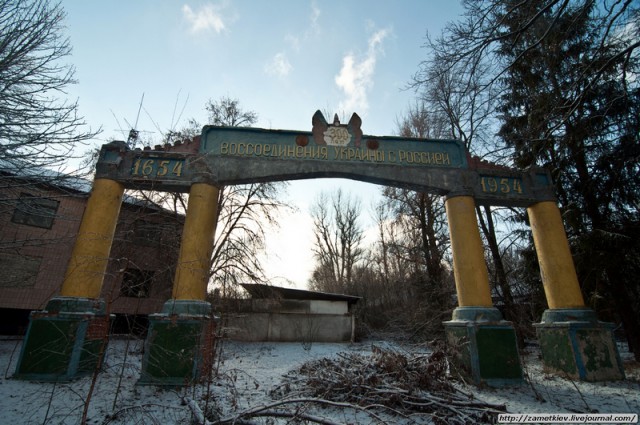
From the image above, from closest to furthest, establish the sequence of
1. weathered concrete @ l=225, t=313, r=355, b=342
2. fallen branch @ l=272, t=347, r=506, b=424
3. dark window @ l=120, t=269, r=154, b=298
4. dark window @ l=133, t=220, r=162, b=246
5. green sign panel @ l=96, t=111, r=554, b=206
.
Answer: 1. dark window @ l=120, t=269, r=154, b=298
2. fallen branch @ l=272, t=347, r=506, b=424
3. green sign panel @ l=96, t=111, r=554, b=206
4. dark window @ l=133, t=220, r=162, b=246
5. weathered concrete @ l=225, t=313, r=355, b=342

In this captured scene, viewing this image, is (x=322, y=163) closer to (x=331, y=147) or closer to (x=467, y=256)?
(x=331, y=147)

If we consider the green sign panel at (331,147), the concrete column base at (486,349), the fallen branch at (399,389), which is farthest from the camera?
the green sign panel at (331,147)

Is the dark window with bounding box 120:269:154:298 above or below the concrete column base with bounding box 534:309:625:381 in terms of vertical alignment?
above

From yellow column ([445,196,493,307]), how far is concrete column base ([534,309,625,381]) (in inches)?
62.9

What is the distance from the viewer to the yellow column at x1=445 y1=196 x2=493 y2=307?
6.94 m

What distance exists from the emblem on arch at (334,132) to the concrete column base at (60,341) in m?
5.94

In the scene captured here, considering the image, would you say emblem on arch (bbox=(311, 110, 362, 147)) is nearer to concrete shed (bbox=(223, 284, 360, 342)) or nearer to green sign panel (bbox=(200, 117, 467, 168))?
green sign panel (bbox=(200, 117, 467, 168))

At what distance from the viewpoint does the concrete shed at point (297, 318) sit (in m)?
17.4

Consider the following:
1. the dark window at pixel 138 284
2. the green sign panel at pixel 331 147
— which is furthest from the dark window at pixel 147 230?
the green sign panel at pixel 331 147

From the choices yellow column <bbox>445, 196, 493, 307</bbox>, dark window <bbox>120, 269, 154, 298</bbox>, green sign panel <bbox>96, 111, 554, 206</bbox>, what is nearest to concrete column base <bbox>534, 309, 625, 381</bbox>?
yellow column <bbox>445, 196, 493, 307</bbox>

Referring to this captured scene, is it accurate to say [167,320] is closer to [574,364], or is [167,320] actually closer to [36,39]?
[36,39]

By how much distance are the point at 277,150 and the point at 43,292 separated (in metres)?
15.4

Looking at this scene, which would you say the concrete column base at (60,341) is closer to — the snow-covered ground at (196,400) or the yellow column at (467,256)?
the snow-covered ground at (196,400)

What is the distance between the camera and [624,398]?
210 inches
